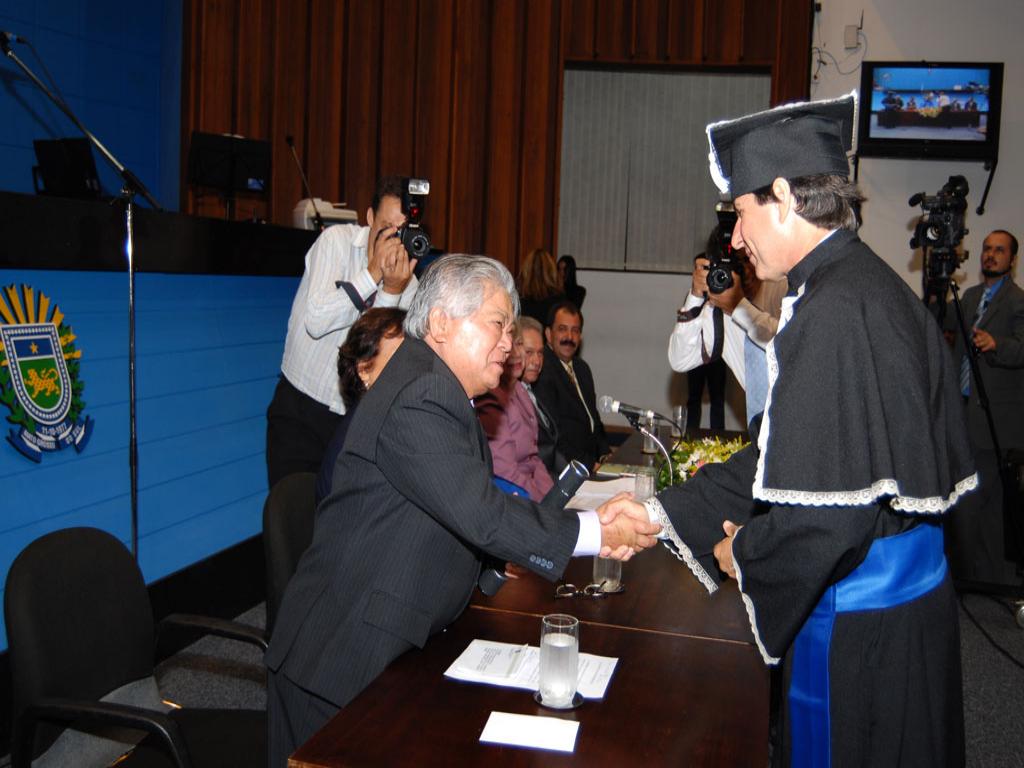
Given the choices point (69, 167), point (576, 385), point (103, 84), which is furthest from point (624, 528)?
point (103, 84)

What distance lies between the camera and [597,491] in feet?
Answer: 10.8

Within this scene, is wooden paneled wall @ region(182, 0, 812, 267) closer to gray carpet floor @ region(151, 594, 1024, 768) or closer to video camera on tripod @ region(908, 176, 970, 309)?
video camera on tripod @ region(908, 176, 970, 309)

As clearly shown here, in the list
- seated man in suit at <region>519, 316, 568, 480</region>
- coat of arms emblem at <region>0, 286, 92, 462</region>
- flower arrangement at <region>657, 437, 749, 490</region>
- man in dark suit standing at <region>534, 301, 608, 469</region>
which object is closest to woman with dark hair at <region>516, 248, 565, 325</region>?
man in dark suit standing at <region>534, 301, 608, 469</region>

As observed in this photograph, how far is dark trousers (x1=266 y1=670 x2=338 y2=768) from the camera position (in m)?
1.88

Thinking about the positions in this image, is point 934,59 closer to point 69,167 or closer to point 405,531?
point 69,167

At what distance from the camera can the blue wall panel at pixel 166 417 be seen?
10.8 ft

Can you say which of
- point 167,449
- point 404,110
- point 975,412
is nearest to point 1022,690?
point 975,412

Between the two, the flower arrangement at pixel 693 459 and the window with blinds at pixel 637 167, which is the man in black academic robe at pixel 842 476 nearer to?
the flower arrangement at pixel 693 459

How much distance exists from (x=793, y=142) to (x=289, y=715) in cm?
145

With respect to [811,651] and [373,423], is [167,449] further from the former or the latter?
[811,651]

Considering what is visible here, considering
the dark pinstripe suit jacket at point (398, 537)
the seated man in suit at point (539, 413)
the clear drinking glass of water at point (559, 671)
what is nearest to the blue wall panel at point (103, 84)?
the seated man in suit at point (539, 413)

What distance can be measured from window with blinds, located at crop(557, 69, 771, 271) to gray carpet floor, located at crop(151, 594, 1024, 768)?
202 inches

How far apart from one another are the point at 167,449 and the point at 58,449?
68 centimetres

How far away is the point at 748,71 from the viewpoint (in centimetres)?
855
